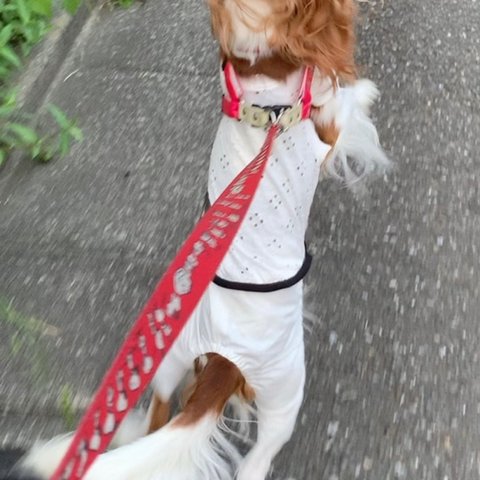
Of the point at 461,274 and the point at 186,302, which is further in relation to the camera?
the point at 461,274

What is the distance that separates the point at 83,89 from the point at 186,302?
83.1 inches

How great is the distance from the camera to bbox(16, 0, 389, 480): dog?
133 cm

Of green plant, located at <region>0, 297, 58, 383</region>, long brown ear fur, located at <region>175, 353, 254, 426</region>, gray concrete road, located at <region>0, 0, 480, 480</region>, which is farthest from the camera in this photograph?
green plant, located at <region>0, 297, 58, 383</region>

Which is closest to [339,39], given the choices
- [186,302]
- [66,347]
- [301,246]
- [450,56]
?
[301,246]

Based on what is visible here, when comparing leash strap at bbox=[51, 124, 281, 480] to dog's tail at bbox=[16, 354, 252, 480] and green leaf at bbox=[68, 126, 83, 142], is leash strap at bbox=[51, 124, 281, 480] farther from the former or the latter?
green leaf at bbox=[68, 126, 83, 142]

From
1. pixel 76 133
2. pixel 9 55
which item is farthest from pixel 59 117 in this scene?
pixel 9 55

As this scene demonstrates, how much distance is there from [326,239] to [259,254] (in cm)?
93

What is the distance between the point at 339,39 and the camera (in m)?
1.42

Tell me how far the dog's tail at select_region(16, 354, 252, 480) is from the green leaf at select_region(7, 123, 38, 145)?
1445 millimetres

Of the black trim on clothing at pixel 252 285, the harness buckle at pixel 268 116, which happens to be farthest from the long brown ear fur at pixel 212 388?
the harness buckle at pixel 268 116

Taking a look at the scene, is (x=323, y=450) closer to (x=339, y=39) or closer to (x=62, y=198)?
(x=339, y=39)

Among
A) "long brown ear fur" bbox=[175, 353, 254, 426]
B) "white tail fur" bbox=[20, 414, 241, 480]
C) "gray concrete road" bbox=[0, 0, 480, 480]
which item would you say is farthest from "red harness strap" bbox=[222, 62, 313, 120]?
"gray concrete road" bbox=[0, 0, 480, 480]

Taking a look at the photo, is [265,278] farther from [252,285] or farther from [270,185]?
[270,185]

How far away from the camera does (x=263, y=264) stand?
1.38 m
